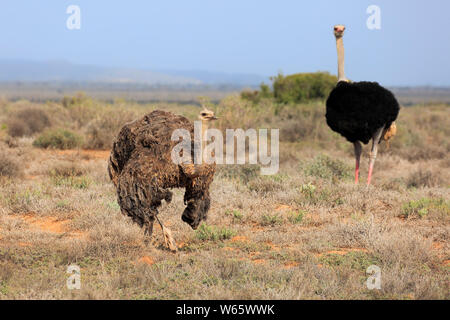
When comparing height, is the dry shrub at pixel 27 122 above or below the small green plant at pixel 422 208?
above

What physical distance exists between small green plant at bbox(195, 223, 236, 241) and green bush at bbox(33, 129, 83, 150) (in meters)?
8.61

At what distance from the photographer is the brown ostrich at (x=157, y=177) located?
17.6ft

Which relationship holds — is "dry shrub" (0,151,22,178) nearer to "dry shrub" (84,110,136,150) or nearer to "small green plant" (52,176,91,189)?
"small green plant" (52,176,91,189)

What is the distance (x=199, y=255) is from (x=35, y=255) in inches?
71.1

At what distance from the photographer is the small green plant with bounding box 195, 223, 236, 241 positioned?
6.54m

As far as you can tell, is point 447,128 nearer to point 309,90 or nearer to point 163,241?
point 309,90

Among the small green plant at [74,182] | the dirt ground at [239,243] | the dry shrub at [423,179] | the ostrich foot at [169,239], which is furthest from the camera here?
the dry shrub at [423,179]

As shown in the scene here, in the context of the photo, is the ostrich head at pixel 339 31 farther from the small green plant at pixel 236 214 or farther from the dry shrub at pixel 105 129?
the dry shrub at pixel 105 129

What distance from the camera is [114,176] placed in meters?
6.34

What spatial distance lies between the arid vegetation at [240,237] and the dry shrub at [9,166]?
0.03 metres

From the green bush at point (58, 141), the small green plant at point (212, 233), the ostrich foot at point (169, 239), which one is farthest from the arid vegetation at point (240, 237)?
the green bush at point (58, 141)

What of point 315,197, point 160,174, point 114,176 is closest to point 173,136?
point 160,174

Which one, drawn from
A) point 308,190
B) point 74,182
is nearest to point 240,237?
point 308,190

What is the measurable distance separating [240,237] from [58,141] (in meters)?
9.04
